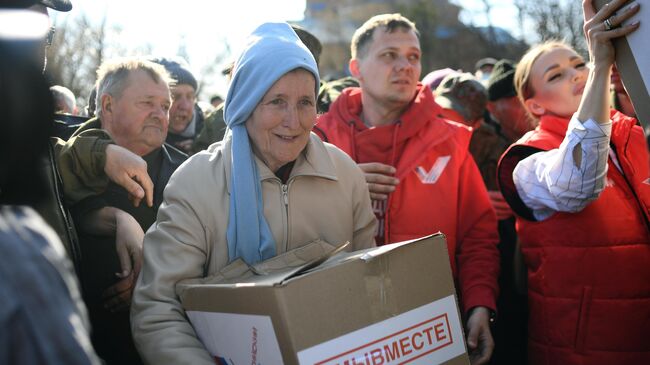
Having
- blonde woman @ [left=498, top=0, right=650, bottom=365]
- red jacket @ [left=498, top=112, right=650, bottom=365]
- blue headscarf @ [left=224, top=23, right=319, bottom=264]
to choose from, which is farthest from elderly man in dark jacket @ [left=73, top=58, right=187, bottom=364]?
red jacket @ [left=498, top=112, right=650, bottom=365]

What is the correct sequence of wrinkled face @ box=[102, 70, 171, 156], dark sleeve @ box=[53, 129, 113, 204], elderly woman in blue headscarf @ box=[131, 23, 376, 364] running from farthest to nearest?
wrinkled face @ box=[102, 70, 171, 156], dark sleeve @ box=[53, 129, 113, 204], elderly woman in blue headscarf @ box=[131, 23, 376, 364]

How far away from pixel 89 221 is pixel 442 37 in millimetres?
28736

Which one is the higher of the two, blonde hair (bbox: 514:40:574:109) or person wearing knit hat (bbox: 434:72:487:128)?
blonde hair (bbox: 514:40:574:109)

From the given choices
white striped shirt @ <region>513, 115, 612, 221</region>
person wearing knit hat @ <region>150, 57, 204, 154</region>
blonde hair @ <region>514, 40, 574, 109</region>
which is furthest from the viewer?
person wearing knit hat @ <region>150, 57, 204, 154</region>

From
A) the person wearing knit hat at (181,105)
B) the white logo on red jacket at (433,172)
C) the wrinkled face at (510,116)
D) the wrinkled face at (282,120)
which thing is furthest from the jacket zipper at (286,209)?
the wrinkled face at (510,116)

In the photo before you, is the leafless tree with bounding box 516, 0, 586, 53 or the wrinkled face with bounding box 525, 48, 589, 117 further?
the leafless tree with bounding box 516, 0, 586, 53

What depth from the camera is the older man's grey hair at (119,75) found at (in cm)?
292

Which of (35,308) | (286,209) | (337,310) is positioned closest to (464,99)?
(286,209)

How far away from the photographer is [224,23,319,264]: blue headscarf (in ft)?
7.19

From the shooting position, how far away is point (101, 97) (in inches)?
116

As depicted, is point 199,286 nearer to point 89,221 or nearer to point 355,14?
point 89,221

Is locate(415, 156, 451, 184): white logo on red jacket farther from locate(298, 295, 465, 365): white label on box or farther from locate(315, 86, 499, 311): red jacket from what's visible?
locate(298, 295, 465, 365): white label on box

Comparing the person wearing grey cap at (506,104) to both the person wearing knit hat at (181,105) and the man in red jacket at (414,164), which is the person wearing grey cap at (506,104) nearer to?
the man in red jacket at (414,164)

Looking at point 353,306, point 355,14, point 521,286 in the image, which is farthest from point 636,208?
point 355,14
